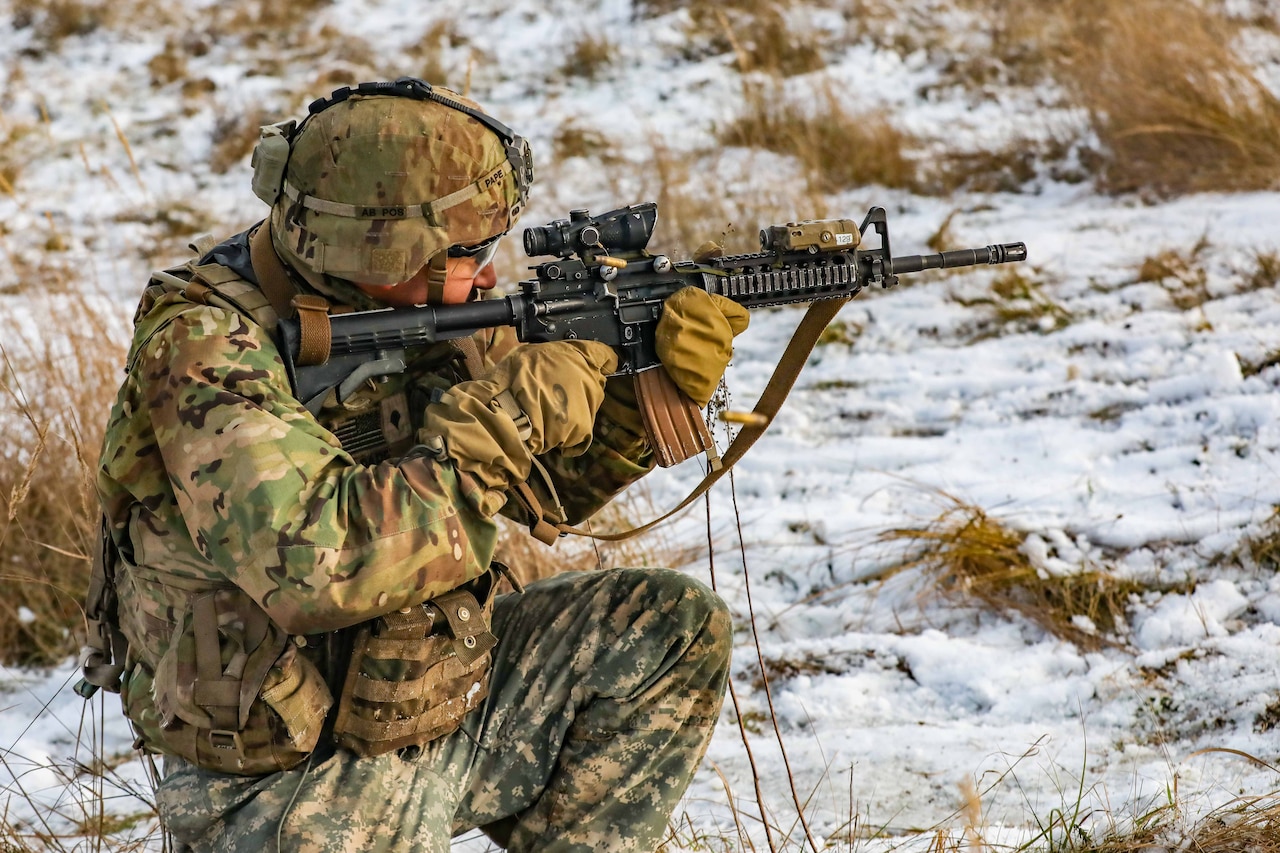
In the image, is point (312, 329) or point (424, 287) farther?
point (424, 287)

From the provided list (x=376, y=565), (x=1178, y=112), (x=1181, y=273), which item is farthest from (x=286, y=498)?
(x=1178, y=112)

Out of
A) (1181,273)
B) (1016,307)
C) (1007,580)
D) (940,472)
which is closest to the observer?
(1007,580)

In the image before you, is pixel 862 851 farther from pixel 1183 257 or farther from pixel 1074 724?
pixel 1183 257

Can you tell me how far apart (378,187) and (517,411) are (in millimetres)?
507

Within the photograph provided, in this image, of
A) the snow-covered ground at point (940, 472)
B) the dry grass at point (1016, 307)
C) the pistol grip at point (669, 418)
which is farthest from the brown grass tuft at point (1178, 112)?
the pistol grip at point (669, 418)

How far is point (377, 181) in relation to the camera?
88.7 inches

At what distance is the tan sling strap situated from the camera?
2.22 meters

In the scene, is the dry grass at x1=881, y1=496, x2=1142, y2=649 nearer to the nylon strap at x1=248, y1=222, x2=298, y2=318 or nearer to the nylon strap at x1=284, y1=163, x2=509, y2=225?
the nylon strap at x1=284, y1=163, x2=509, y2=225

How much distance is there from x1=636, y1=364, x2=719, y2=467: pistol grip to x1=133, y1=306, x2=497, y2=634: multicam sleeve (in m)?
0.56

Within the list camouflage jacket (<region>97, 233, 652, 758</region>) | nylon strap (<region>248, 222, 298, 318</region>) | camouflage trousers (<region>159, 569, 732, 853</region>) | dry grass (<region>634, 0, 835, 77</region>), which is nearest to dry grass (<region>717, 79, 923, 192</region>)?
dry grass (<region>634, 0, 835, 77</region>)

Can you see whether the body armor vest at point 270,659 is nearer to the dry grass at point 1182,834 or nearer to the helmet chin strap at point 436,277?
the helmet chin strap at point 436,277

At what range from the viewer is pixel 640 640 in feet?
8.07

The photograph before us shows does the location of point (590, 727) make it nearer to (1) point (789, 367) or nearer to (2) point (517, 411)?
(2) point (517, 411)

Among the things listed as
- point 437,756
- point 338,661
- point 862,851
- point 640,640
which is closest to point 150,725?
point 338,661
